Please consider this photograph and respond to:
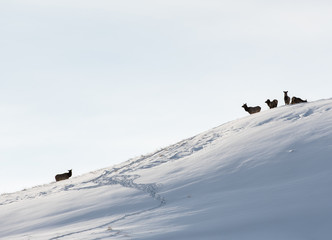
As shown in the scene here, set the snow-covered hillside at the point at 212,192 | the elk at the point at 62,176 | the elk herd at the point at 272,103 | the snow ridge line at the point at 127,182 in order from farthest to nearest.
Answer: the elk at the point at 62,176, the elk herd at the point at 272,103, the snow ridge line at the point at 127,182, the snow-covered hillside at the point at 212,192

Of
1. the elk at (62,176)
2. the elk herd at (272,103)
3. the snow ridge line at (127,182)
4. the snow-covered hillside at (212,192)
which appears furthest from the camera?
the elk at (62,176)

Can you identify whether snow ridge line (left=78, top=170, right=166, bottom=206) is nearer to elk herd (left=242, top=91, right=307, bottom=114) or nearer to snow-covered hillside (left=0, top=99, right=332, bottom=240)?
snow-covered hillside (left=0, top=99, right=332, bottom=240)

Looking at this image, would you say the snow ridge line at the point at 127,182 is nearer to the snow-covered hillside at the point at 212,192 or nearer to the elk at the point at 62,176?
the snow-covered hillside at the point at 212,192

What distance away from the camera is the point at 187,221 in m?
13.8

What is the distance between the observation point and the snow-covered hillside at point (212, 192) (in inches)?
506

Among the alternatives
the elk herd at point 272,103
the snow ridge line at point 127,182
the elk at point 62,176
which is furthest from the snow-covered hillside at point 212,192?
the elk at point 62,176

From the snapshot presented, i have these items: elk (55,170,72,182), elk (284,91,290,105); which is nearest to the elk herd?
elk (284,91,290,105)

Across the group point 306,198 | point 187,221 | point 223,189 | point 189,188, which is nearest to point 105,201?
point 189,188

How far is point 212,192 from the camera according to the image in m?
17.0

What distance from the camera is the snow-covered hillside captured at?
1285cm

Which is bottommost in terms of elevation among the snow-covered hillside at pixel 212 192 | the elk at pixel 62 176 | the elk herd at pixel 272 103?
the snow-covered hillside at pixel 212 192

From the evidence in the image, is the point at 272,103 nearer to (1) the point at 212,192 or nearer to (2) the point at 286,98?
(2) the point at 286,98

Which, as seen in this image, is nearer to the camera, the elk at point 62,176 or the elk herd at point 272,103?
the elk herd at point 272,103

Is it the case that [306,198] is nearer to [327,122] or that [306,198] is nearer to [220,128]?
[327,122]
